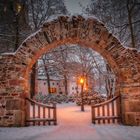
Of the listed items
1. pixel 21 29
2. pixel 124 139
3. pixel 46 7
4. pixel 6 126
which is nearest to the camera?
pixel 124 139

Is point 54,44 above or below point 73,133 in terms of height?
above

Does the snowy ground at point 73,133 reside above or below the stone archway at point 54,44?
below

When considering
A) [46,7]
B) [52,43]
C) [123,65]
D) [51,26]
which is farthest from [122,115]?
[46,7]

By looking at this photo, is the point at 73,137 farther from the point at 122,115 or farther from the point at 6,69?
the point at 6,69

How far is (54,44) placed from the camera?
829 centimetres

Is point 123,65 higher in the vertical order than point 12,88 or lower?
higher

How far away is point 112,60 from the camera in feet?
27.0

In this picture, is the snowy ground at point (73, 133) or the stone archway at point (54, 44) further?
the stone archway at point (54, 44)

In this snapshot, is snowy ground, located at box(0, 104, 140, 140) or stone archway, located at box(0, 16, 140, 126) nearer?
snowy ground, located at box(0, 104, 140, 140)

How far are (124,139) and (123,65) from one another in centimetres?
305

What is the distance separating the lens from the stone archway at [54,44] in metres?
7.85

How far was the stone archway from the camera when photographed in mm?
7848

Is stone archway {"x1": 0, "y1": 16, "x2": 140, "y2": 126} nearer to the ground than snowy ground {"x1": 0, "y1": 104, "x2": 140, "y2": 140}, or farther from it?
farther from it

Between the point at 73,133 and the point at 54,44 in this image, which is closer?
the point at 73,133
